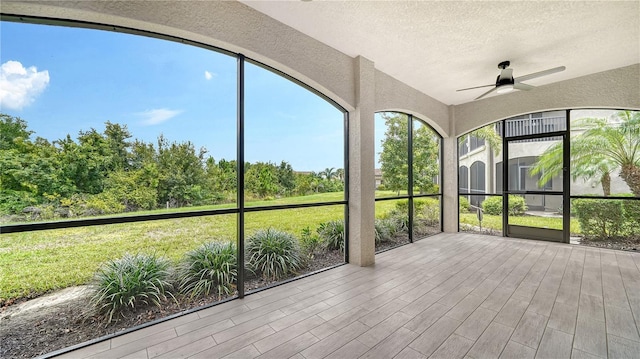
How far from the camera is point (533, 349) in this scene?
6.14 feet

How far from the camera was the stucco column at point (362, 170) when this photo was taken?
3783 mm

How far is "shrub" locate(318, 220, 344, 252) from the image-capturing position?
13.7 feet

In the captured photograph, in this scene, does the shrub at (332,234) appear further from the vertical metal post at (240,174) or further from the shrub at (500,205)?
the shrub at (500,205)

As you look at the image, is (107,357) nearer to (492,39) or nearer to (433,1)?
(433,1)

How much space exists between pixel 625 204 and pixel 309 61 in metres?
6.32

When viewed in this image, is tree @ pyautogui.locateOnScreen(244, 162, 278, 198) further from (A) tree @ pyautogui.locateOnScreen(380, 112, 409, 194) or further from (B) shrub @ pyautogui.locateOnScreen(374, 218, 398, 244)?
(A) tree @ pyautogui.locateOnScreen(380, 112, 409, 194)

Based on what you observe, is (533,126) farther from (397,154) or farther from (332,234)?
(332,234)

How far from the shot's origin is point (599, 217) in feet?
15.9

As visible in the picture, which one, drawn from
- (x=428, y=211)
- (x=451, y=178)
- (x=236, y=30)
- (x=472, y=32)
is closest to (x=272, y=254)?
(x=236, y=30)

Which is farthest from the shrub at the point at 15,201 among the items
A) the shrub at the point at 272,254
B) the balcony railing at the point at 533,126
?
the balcony railing at the point at 533,126

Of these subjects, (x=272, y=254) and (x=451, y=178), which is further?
(x=451, y=178)

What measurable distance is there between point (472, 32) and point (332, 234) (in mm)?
3515

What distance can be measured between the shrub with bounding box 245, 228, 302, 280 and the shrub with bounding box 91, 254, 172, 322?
3.24 ft

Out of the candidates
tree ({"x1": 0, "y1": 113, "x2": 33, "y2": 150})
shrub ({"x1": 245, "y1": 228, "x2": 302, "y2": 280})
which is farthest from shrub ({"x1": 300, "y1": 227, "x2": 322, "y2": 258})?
tree ({"x1": 0, "y1": 113, "x2": 33, "y2": 150})
